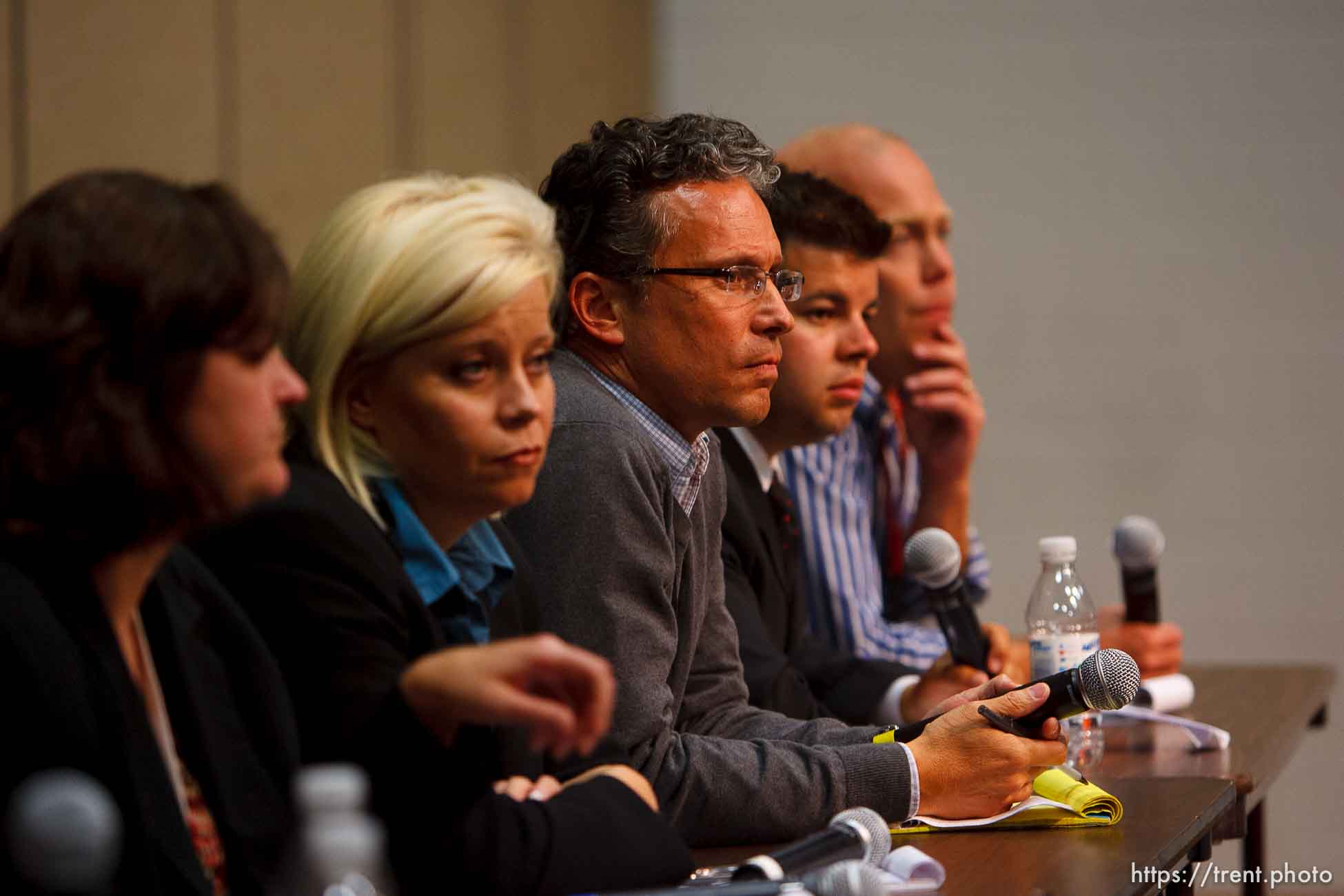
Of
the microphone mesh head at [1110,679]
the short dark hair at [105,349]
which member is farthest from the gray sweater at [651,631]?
the short dark hair at [105,349]

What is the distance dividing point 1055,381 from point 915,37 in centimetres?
127

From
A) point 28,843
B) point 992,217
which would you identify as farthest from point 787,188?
point 992,217

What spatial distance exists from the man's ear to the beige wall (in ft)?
1.99

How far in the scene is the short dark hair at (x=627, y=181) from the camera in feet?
7.18

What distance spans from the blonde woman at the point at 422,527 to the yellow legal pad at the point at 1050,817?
423mm

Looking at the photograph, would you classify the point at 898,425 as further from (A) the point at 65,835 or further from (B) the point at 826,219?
(A) the point at 65,835

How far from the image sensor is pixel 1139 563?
2979 mm

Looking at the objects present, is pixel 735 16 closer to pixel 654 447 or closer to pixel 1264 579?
pixel 1264 579

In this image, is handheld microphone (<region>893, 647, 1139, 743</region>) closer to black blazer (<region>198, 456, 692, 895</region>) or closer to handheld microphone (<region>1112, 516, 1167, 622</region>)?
black blazer (<region>198, 456, 692, 895</region>)

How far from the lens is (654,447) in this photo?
80.7 inches

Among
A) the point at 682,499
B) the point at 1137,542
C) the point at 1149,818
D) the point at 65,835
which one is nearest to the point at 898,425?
the point at 1137,542

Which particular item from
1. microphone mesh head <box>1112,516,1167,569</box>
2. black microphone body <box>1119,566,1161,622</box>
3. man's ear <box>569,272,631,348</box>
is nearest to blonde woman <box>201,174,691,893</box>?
man's ear <box>569,272,631,348</box>

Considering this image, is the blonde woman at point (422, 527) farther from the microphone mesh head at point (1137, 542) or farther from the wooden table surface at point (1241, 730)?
the microphone mesh head at point (1137, 542)

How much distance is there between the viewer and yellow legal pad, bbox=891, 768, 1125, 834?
1.85 metres
